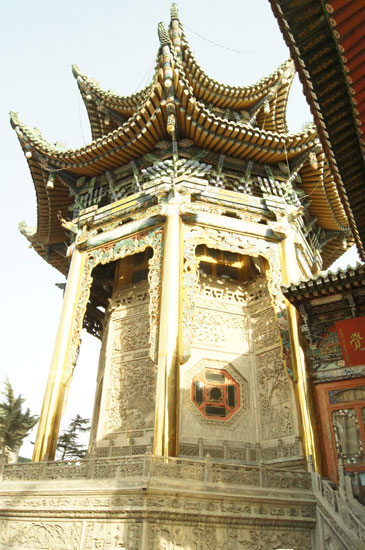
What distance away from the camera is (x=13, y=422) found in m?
21.9

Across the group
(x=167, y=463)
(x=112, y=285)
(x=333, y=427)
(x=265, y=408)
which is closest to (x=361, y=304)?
(x=333, y=427)

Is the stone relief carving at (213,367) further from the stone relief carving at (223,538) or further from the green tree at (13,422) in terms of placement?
the green tree at (13,422)

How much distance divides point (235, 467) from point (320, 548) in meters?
1.74

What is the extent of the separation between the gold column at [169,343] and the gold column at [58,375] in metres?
2.76

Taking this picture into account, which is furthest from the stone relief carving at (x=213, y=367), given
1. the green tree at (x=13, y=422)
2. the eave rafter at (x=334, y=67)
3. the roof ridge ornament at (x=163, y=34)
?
the green tree at (x=13, y=422)

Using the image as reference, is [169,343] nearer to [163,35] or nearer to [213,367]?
[213,367]

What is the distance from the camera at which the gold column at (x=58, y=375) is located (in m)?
9.48

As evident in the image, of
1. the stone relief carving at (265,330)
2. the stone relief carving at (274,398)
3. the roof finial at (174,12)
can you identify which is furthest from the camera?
the roof finial at (174,12)

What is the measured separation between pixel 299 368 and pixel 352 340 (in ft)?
4.02

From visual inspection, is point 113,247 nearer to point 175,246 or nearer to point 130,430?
point 175,246

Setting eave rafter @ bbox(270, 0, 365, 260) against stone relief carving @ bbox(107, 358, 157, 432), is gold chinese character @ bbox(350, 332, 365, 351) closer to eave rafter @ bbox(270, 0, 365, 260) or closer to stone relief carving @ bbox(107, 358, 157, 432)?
eave rafter @ bbox(270, 0, 365, 260)

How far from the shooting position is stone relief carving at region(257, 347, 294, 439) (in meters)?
10.3

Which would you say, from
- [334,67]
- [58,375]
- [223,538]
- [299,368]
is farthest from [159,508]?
[334,67]

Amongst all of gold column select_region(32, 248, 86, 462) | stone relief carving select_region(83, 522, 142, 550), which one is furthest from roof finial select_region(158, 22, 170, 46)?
stone relief carving select_region(83, 522, 142, 550)
